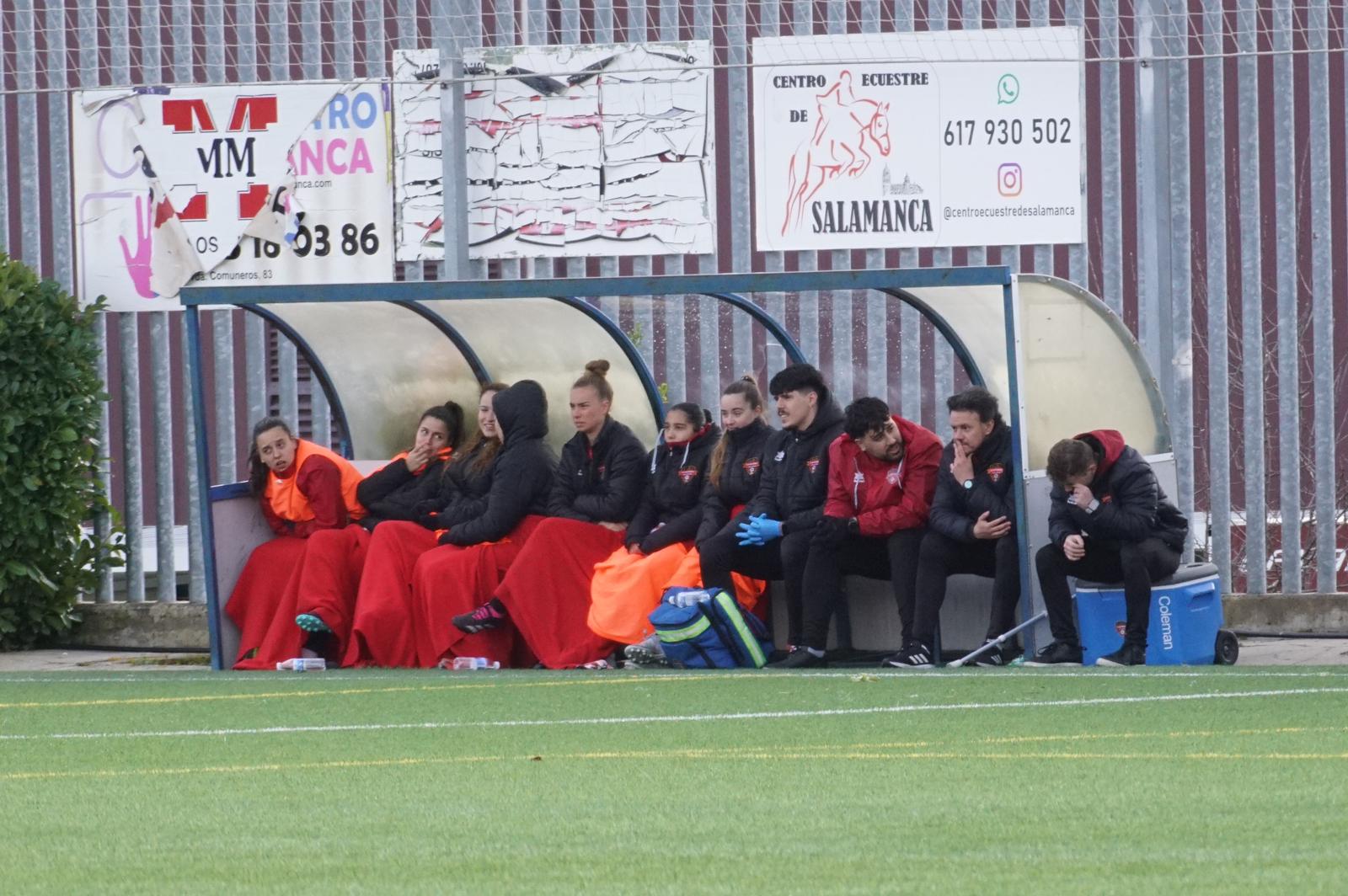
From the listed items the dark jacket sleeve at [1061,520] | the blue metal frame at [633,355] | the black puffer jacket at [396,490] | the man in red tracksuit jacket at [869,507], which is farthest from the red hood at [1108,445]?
the black puffer jacket at [396,490]

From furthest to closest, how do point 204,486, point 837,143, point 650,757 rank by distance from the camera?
1. point 837,143
2. point 204,486
3. point 650,757

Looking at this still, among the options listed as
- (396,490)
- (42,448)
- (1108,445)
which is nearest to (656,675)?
(1108,445)

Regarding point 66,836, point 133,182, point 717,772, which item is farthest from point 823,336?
point 66,836

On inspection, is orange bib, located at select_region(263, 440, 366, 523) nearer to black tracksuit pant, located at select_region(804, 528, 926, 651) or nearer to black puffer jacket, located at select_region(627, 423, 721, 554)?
black puffer jacket, located at select_region(627, 423, 721, 554)

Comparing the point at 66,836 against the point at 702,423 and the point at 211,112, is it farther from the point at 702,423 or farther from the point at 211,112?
the point at 211,112

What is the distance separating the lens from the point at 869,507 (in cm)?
1019

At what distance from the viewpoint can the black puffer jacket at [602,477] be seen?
35.4 feet

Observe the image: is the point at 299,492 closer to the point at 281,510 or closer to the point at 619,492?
the point at 281,510

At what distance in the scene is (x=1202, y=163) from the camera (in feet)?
38.1

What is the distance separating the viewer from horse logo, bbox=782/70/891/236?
11.8 m

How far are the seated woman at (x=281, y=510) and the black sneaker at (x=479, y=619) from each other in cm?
94

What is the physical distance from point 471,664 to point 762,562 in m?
1.39

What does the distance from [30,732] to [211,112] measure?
18.3 feet

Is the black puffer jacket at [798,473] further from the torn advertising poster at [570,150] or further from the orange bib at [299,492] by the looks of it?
the orange bib at [299,492]
